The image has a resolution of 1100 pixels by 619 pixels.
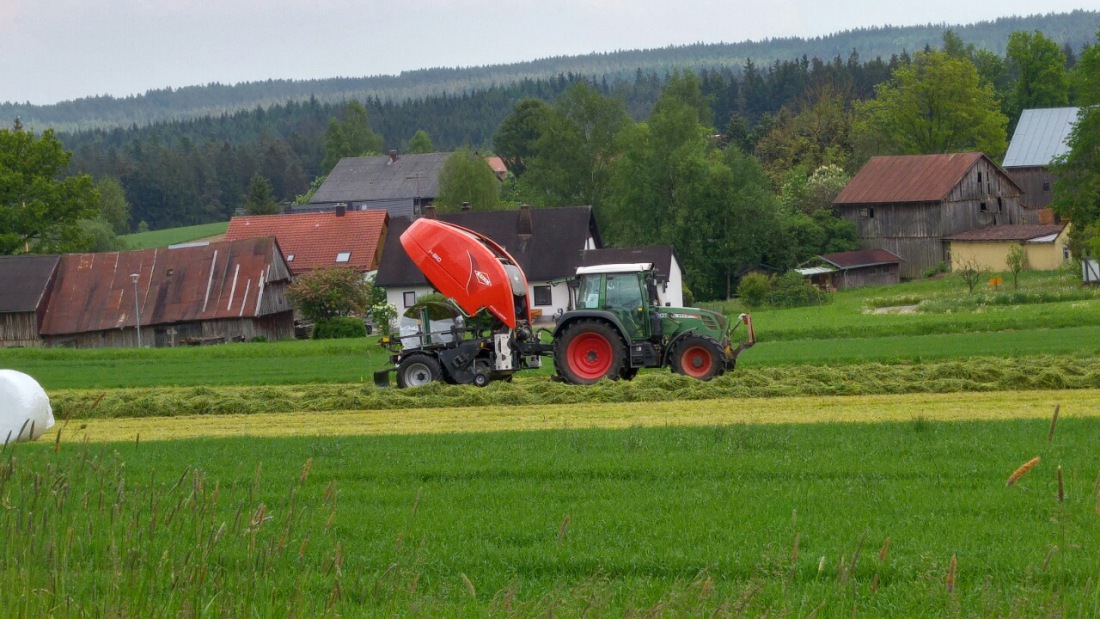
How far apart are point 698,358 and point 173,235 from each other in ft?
375

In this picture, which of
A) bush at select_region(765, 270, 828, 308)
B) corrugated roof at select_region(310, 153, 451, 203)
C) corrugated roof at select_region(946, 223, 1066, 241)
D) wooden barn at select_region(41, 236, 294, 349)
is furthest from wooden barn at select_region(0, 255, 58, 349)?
corrugated roof at select_region(310, 153, 451, 203)

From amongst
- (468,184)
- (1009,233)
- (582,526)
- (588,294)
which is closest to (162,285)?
(468,184)

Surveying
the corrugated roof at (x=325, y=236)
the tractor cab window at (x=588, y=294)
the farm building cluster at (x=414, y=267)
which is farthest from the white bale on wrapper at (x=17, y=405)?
the corrugated roof at (x=325, y=236)

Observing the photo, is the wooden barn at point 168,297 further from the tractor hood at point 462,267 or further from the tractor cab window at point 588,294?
the tractor cab window at point 588,294

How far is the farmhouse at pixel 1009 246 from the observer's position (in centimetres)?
6222

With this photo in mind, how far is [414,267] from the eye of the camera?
2143 inches

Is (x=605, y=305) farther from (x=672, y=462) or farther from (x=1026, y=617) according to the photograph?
(x=1026, y=617)

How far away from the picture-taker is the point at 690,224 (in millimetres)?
62656

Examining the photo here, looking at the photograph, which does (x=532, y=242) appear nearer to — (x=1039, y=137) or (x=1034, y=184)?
(x=1034, y=184)

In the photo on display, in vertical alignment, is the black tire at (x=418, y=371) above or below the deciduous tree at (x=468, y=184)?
below

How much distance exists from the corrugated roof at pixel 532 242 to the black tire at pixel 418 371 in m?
30.5

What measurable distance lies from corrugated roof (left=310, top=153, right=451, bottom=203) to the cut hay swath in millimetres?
91623

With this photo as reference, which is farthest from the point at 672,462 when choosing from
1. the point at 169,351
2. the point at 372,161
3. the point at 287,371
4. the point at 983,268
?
the point at 372,161

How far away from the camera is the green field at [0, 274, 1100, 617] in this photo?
19.3 feet
